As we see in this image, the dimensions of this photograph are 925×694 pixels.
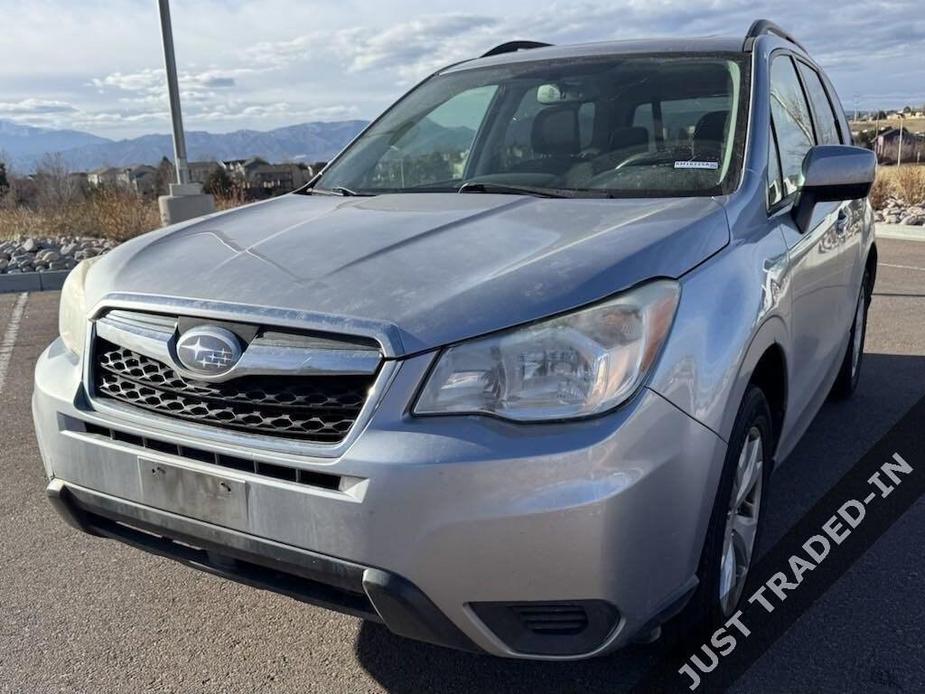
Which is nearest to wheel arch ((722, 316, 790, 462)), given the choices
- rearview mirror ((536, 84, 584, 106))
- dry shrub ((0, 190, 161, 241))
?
rearview mirror ((536, 84, 584, 106))

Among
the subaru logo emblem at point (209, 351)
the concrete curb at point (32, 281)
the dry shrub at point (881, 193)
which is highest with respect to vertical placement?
the subaru logo emblem at point (209, 351)

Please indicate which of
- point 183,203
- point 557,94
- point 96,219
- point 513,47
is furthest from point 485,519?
point 96,219

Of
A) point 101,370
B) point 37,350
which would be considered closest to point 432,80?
point 101,370

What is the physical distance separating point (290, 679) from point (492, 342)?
1.22 metres

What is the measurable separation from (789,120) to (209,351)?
2.39 metres

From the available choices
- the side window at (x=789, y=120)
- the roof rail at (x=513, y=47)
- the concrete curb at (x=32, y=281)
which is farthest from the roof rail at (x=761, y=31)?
the concrete curb at (x=32, y=281)

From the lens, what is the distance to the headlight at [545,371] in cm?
179

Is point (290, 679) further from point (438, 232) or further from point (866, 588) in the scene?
point (866, 588)

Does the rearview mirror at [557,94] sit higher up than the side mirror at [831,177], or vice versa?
the rearview mirror at [557,94]

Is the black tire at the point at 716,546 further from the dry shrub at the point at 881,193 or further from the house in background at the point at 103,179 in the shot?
the dry shrub at the point at 881,193

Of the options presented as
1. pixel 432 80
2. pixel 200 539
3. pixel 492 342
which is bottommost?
pixel 200 539

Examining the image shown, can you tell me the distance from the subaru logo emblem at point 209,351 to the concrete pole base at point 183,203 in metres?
9.36

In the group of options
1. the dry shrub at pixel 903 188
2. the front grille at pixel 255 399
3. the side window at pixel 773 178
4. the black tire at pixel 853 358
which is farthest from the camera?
the dry shrub at pixel 903 188

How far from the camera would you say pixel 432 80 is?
3912mm
